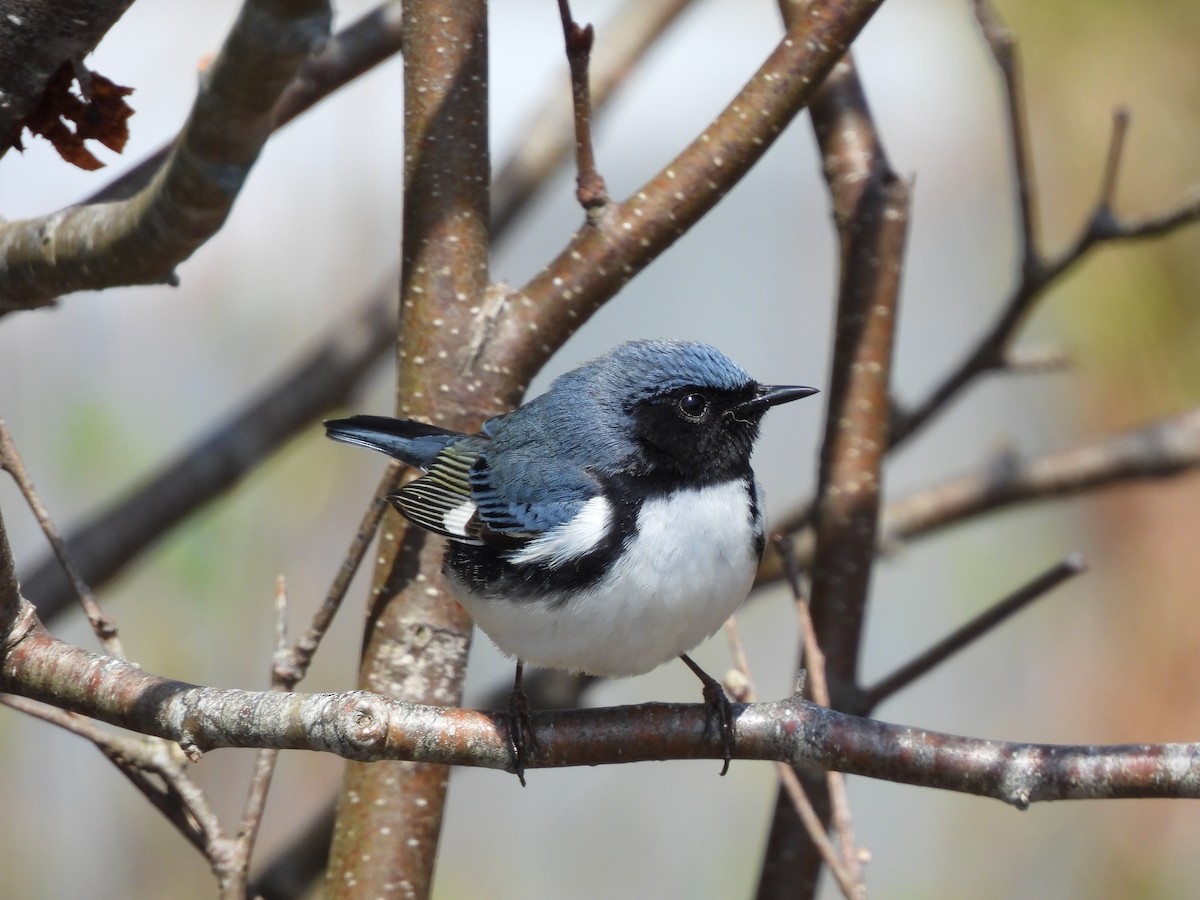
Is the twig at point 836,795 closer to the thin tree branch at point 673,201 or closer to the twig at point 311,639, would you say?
the thin tree branch at point 673,201

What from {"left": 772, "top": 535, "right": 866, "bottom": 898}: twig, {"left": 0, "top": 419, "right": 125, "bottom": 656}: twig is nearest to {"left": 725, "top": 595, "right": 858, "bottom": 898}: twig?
{"left": 772, "top": 535, "right": 866, "bottom": 898}: twig

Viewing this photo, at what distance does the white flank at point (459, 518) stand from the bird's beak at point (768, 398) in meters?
0.59

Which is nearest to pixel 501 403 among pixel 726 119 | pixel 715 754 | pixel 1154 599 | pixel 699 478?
pixel 699 478

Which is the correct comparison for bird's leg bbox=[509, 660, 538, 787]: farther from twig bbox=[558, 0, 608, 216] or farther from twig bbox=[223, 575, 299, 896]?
twig bbox=[558, 0, 608, 216]

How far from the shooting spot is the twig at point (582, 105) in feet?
6.82

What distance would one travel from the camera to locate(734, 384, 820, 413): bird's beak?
2.42 meters

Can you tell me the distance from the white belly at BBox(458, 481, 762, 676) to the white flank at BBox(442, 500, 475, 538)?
13cm

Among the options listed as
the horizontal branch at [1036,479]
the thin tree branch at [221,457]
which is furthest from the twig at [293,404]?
the horizontal branch at [1036,479]

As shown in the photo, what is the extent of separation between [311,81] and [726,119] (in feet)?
3.93

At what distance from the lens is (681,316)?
5918 millimetres

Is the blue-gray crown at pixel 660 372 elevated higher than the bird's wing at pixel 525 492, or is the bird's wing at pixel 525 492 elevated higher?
the blue-gray crown at pixel 660 372

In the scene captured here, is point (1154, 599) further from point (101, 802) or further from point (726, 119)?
point (101, 802)

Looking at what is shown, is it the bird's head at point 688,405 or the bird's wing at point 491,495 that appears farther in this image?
the bird's head at point 688,405

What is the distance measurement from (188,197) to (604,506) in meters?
0.92
